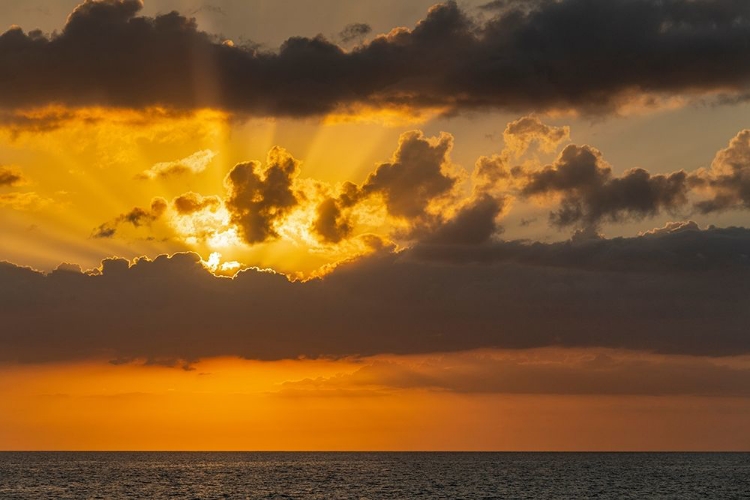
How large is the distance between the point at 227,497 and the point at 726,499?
89.1 m

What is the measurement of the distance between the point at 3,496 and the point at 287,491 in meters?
50.5

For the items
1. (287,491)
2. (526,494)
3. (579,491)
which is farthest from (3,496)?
(579,491)

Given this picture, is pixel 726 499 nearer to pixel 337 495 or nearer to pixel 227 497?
pixel 337 495

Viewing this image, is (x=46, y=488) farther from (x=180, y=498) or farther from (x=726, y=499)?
(x=726, y=499)

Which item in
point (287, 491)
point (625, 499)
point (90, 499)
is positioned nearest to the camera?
point (90, 499)

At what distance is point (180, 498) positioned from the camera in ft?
563

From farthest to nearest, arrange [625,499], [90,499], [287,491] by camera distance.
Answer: [287,491] → [625,499] → [90,499]

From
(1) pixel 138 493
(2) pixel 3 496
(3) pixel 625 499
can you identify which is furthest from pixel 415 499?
(2) pixel 3 496

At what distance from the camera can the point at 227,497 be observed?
17388 cm

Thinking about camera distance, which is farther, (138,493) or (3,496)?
(138,493)

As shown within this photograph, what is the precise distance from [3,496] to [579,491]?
10649cm

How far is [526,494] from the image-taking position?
18712 cm

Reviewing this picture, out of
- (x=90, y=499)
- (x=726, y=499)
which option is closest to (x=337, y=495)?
(x=90, y=499)

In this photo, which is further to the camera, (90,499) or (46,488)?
(46,488)
